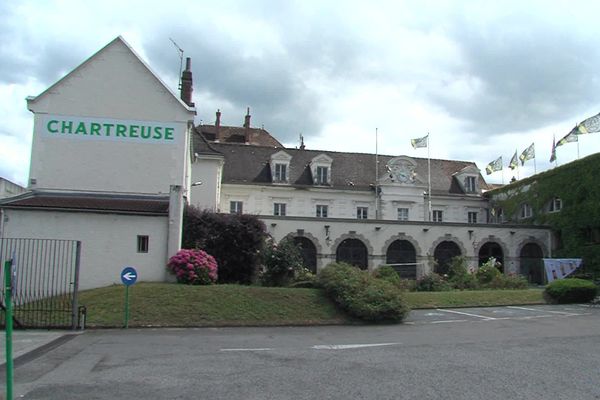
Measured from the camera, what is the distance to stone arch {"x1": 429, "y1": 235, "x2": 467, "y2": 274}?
3759 cm

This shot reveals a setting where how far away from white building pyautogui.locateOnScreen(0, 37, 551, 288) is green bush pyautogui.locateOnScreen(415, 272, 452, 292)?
6.86m

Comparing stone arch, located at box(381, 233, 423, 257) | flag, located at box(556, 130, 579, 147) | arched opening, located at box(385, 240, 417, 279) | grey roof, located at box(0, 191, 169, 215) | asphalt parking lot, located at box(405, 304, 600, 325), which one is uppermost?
flag, located at box(556, 130, 579, 147)

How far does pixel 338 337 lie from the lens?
14.1 m

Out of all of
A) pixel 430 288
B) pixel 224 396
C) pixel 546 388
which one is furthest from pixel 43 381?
pixel 430 288

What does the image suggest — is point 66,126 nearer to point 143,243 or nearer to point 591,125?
point 143,243

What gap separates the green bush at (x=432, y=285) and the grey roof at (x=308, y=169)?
18025 mm

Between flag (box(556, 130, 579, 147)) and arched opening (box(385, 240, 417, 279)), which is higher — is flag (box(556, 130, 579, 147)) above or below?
above

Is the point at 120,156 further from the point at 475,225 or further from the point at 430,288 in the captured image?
the point at 475,225

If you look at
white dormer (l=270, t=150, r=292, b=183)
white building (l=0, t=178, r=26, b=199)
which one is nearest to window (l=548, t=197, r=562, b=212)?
white dormer (l=270, t=150, r=292, b=183)

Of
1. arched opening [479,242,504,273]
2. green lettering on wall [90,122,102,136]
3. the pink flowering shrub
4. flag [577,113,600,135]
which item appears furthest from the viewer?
arched opening [479,242,504,273]

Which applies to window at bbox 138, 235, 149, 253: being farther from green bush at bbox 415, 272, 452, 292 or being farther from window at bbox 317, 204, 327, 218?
window at bbox 317, 204, 327, 218

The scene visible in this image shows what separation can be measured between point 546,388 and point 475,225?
32.4 meters

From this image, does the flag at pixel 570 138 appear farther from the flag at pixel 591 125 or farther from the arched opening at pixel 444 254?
the arched opening at pixel 444 254

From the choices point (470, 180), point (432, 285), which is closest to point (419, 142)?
point (470, 180)
